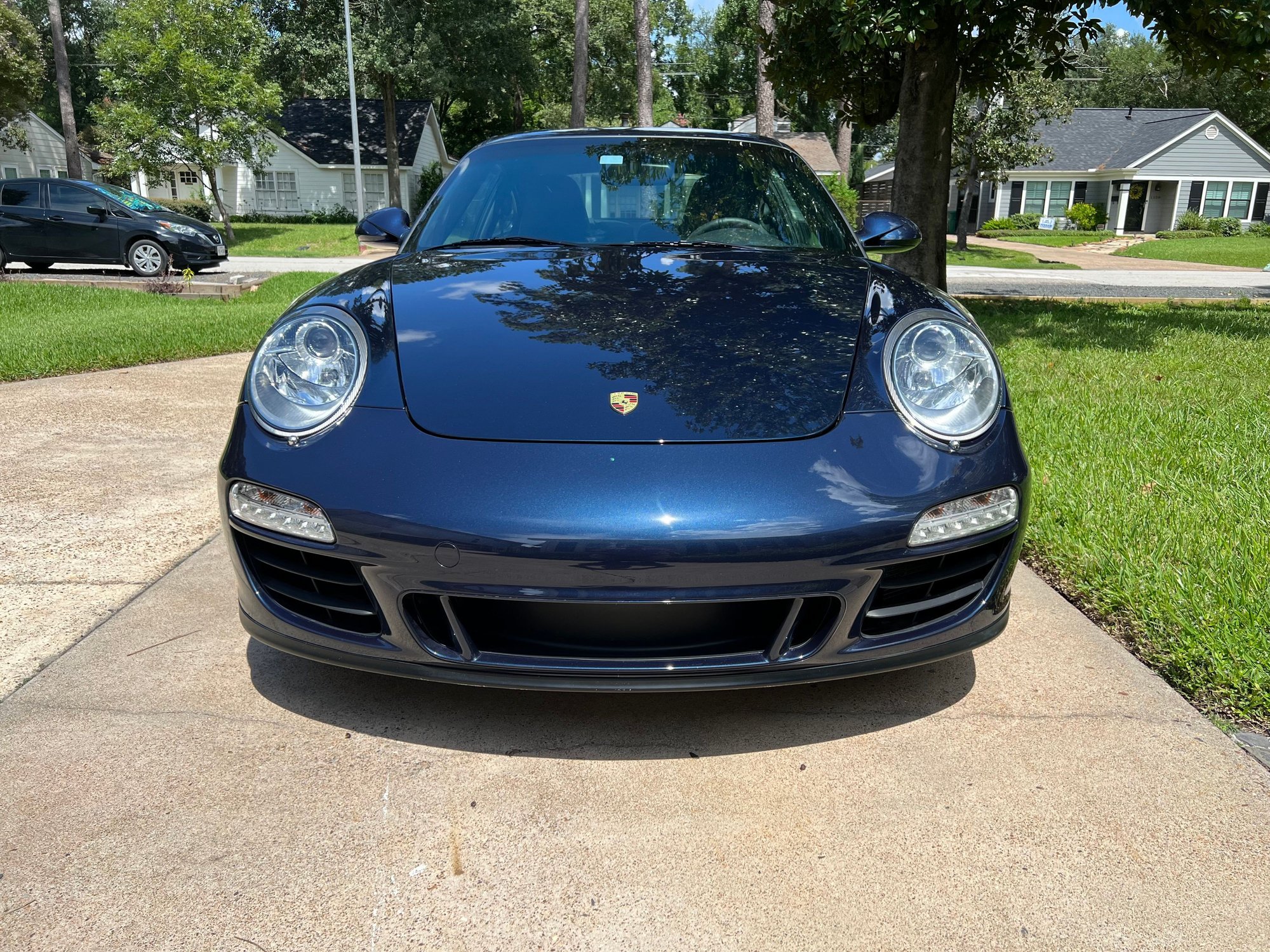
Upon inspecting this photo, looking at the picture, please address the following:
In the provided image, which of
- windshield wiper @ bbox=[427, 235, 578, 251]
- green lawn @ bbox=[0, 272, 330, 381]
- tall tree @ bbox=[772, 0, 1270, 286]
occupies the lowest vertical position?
green lawn @ bbox=[0, 272, 330, 381]

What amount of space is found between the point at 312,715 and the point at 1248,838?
2.01m

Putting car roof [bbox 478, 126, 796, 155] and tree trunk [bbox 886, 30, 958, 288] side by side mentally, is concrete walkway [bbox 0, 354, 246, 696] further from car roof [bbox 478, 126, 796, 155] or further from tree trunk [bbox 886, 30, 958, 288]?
tree trunk [bbox 886, 30, 958, 288]

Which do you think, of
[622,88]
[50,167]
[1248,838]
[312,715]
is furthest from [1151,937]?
[50,167]

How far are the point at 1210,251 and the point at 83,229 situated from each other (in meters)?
29.0

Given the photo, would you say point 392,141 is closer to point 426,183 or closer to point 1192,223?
point 426,183

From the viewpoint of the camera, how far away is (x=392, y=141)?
1304 inches

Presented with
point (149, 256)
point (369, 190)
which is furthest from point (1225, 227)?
point (149, 256)

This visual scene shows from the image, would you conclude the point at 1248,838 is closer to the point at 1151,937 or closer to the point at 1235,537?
the point at 1151,937

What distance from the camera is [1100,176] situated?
41.7 m

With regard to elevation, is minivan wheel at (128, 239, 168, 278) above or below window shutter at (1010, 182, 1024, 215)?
below

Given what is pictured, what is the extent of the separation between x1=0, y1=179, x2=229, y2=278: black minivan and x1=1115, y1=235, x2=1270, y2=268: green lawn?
23829 millimetres

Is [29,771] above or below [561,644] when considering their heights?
below

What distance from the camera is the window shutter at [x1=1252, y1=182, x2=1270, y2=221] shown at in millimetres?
41656

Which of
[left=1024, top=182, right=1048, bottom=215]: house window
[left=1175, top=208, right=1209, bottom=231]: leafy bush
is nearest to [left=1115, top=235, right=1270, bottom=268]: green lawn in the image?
[left=1175, top=208, right=1209, bottom=231]: leafy bush
